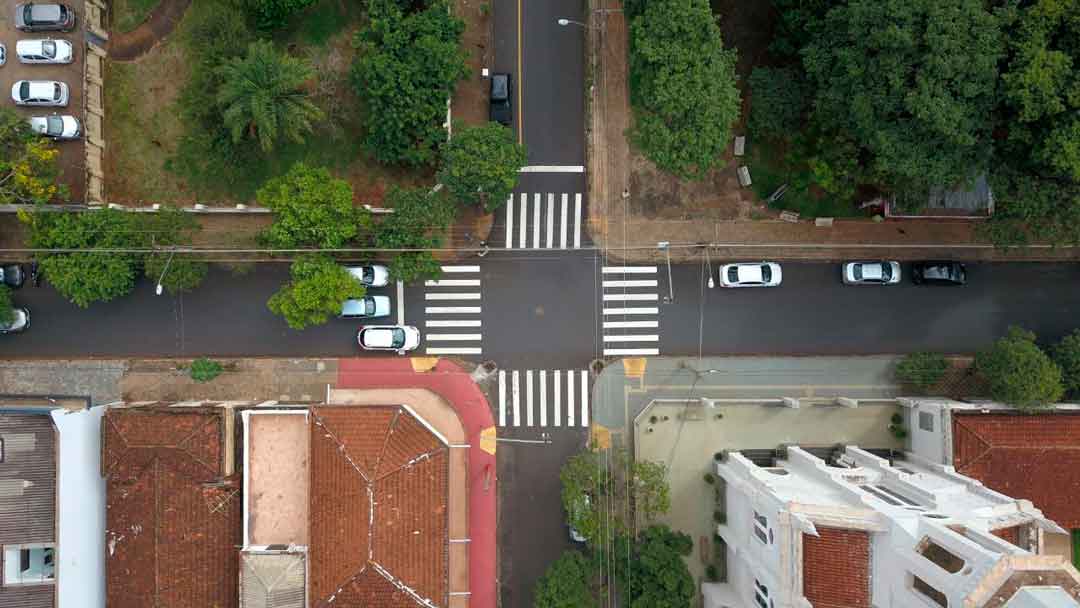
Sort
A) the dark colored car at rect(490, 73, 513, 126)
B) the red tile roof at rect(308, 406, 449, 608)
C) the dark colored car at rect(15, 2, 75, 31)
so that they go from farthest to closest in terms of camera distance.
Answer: the dark colored car at rect(490, 73, 513, 126), the dark colored car at rect(15, 2, 75, 31), the red tile roof at rect(308, 406, 449, 608)

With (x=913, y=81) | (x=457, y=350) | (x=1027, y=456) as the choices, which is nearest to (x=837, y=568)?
(x=1027, y=456)

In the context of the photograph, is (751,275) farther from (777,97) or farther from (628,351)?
(777,97)

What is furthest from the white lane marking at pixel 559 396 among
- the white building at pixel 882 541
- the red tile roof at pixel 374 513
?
the white building at pixel 882 541

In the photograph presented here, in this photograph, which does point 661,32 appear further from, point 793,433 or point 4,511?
point 4,511

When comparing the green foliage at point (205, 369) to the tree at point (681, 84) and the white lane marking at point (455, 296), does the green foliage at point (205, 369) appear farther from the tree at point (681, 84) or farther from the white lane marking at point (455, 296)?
the tree at point (681, 84)

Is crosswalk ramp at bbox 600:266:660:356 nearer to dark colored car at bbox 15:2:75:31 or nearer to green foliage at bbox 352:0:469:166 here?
green foliage at bbox 352:0:469:166

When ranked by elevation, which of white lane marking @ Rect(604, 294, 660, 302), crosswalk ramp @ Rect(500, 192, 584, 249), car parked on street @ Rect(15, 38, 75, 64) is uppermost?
car parked on street @ Rect(15, 38, 75, 64)

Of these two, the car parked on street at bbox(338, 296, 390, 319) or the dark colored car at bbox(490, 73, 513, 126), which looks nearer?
the car parked on street at bbox(338, 296, 390, 319)

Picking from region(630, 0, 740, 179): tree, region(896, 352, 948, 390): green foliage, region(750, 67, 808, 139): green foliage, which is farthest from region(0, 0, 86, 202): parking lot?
region(896, 352, 948, 390): green foliage
